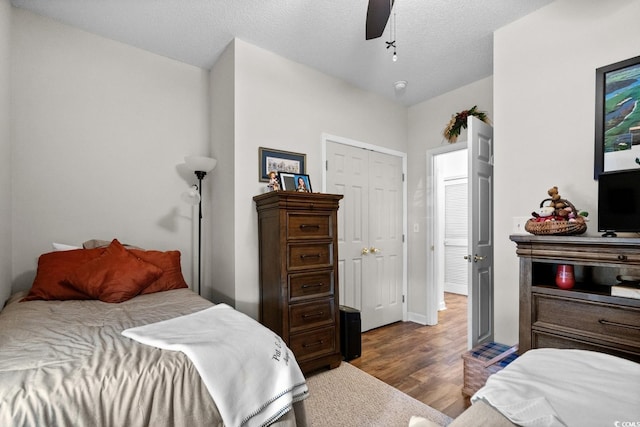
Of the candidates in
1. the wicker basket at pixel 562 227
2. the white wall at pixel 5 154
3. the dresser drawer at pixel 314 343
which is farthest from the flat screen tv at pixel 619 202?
the white wall at pixel 5 154

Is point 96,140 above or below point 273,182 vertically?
above

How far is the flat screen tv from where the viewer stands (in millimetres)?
1559

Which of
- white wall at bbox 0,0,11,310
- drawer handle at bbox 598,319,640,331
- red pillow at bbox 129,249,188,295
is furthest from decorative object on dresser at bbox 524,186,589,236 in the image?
white wall at bbox 0,0,11,310

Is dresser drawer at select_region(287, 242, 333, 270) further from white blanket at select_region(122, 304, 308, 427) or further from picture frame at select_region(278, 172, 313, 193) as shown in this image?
white blanket at select_region(122, 304, 308, 427)

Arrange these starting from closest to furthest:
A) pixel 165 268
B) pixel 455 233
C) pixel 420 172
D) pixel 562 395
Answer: pixel 562 395 → pixel 165 268 → pixel 420 172 → pixel 455 233

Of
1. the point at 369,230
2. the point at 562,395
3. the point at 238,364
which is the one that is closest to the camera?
the point at 562,395

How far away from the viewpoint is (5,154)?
6.60ft

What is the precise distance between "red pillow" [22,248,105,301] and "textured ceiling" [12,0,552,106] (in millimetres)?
1826

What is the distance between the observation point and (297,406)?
4.44 ft

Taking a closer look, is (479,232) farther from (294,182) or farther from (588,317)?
(294,182)

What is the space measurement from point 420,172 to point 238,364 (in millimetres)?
3318

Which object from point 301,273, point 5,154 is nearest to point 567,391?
point 301,273

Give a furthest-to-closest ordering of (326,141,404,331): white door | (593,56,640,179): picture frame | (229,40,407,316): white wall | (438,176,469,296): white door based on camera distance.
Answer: (438,176,469,296): white door
(326,141,404,331): white door
(229,40,407,316): white wall
(593,56,640,179): picture frame

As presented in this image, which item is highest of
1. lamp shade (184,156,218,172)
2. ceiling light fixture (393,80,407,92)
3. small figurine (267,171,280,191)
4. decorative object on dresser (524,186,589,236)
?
ceiling light fixture (393,80,407,92)
